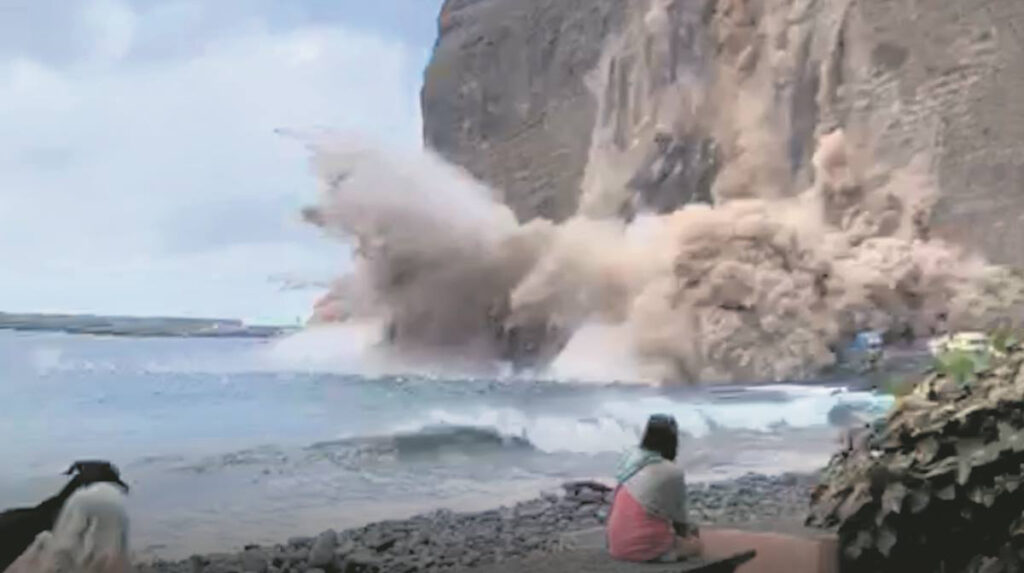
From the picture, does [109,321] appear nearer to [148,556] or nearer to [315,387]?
[148,556]

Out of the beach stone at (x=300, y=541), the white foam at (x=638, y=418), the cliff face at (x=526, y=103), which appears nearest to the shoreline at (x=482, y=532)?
the beach stone at (x=300, y=541)

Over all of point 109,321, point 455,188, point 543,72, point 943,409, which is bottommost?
point 943,409

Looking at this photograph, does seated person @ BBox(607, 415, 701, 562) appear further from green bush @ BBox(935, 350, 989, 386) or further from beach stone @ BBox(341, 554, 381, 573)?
green bush @ BBox(935, 350, 989, 386)

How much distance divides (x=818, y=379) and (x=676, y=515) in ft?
6.03

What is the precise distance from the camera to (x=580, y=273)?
4.71 metres

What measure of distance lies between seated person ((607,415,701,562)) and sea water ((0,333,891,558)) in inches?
30.6

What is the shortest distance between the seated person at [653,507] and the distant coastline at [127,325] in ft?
2.77

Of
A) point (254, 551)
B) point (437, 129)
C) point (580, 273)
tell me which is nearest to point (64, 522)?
point (254, 551)

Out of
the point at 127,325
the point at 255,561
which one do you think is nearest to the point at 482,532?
the point at 255,561

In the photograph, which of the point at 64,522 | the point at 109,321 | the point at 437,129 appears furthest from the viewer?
the point at 437,129

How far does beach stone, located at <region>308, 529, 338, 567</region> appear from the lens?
2.73 meters

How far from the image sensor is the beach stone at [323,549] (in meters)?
2.73

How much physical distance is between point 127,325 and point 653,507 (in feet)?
3.33

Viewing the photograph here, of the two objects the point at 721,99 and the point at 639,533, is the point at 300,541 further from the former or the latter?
the point at 721,99
